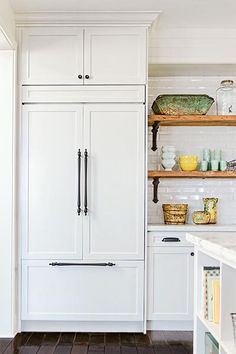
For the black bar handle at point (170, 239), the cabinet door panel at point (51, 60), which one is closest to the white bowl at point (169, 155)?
the black bar handle at point (170, 239)

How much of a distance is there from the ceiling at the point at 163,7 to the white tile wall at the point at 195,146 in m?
0.71

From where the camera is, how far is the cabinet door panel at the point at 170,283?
3773 mm

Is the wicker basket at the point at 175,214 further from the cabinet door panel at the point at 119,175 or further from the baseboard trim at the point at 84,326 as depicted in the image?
the baseboard trim at the point at 84,326

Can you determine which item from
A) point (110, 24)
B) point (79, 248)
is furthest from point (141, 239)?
point (110, 24)

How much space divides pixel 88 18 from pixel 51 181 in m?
1.36

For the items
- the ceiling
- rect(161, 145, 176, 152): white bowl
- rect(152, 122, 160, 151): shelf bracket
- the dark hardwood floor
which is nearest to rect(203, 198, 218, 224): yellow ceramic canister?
rect(161, 145, 176, 152): white bowl

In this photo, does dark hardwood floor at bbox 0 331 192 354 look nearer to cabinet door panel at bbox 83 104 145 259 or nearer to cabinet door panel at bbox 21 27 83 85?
cabinet door panel at bbox 83 104 145 259

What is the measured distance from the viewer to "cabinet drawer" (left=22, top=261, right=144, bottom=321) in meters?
3.71

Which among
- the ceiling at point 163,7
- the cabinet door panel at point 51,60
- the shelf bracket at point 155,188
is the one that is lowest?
the shelf bracket at point 155,188

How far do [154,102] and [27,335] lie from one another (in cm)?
225

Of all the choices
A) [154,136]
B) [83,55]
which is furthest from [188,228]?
[83,55]

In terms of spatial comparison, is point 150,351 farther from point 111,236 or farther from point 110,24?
point 110,24

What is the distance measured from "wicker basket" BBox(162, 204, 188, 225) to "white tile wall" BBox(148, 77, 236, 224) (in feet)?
0.76

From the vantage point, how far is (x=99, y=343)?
3510mm
